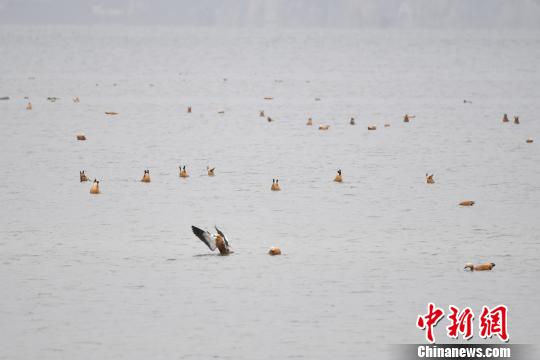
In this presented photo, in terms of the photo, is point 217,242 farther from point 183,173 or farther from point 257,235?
point 183,173

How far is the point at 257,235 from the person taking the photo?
23.6 m

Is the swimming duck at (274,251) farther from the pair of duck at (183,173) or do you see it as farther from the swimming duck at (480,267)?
the pair of duck at (183,173)

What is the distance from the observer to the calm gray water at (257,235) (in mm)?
16938

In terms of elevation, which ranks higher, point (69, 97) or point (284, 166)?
point (69, 97)

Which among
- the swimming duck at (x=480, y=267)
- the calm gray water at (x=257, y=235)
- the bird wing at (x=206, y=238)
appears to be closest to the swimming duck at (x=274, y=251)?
the calm gray water at (x=257, y=235)

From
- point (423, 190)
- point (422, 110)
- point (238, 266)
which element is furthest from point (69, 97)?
point (238, 266)

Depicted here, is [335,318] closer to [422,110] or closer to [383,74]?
[422,110]

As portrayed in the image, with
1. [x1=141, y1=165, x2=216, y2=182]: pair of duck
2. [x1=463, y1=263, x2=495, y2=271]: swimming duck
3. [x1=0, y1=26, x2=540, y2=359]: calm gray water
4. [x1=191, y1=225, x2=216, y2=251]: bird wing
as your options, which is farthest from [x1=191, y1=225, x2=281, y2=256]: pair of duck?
[x1=141, y1=165, x2=216, y2=182]: pair of duck

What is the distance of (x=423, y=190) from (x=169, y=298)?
12.9 m

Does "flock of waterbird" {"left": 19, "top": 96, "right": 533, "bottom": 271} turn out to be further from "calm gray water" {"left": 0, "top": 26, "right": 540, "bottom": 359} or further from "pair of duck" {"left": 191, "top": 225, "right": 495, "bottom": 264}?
"calm gray water" {"left": 0, "top": 26, "right": 540, "bottom": 359}

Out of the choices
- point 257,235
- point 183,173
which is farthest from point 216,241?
point 183,173

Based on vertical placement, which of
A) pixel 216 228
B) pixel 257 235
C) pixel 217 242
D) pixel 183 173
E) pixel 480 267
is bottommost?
pixel 480 267

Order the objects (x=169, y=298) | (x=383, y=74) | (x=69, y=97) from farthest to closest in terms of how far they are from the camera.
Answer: (x=383, y=74) → (x=69, y=97) → (x=169, y=298)

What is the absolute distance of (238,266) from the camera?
20.7 meters
